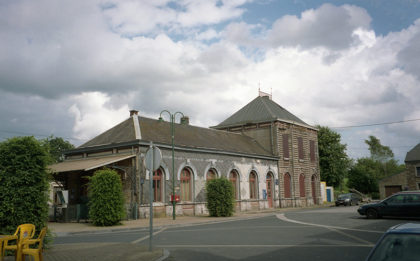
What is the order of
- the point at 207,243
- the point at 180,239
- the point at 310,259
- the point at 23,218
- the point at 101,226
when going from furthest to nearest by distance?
the point at 101,226 < the point at 180,239 < the point at 207,243 < the point at 23,218 < the point at 310,259

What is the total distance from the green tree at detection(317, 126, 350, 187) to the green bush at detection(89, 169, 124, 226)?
37.8 m

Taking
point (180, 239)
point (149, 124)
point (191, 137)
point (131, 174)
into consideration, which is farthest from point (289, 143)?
point (180, 239)

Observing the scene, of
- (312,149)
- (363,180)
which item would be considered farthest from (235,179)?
(363,180)

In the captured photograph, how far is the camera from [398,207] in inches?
670

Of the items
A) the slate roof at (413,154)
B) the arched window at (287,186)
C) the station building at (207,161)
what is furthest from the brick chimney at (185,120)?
the slate roof at (413,154)

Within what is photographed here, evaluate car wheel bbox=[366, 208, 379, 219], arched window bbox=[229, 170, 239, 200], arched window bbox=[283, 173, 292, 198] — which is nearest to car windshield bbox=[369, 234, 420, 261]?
car wheel bbox=[366, 208, 379, 219]

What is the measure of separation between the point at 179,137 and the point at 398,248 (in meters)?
23.4

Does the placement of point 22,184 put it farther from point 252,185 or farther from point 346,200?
point 346,200

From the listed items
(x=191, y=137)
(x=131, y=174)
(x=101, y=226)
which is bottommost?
(x=101, y=226)

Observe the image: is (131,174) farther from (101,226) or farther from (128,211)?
(101,226)

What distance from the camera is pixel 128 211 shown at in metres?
21.6

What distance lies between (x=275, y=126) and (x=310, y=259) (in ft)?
90.7

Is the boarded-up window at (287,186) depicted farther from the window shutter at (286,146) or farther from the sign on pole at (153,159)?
the sign on pole at (153,159)

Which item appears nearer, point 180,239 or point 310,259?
point 310,259
